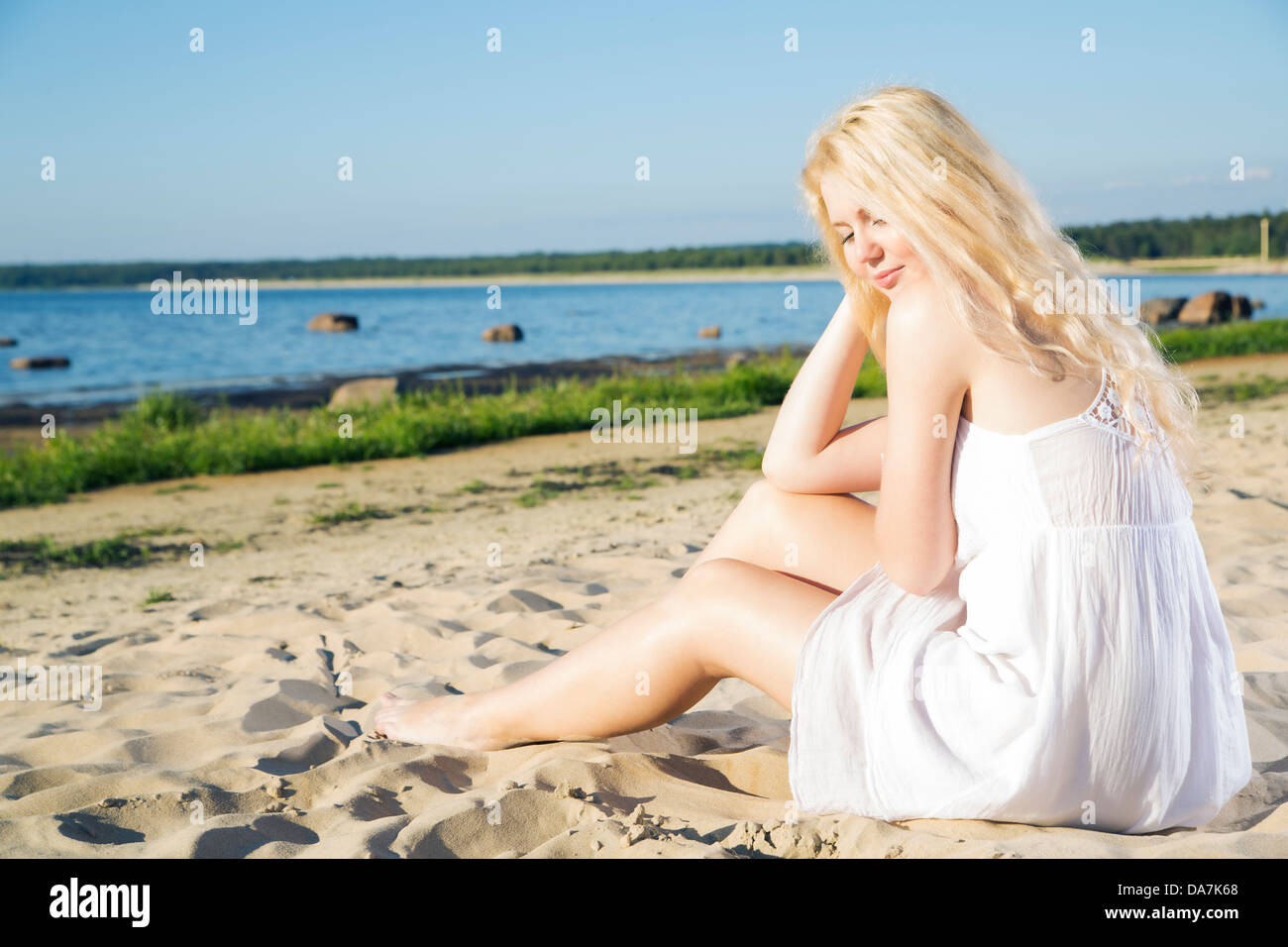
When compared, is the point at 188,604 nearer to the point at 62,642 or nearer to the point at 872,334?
the point at 62,642

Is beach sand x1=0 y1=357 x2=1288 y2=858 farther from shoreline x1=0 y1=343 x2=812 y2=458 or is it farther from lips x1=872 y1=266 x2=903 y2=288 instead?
shoreline x1=0 y1=343 x2=812 y2=458

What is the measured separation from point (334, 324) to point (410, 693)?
40082 mm

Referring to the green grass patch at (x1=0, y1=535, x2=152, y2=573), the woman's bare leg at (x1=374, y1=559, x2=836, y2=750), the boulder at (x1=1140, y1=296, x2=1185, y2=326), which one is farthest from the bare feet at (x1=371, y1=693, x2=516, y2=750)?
the boulder at (x1=1140, y1=296, x2=1185, y2=326)

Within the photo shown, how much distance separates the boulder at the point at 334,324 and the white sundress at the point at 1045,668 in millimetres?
40917

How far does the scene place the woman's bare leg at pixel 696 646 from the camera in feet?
7.44

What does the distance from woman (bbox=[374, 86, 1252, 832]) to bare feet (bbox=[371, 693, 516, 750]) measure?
81cm

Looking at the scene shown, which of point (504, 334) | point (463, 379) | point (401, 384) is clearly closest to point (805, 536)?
point (401, 384)

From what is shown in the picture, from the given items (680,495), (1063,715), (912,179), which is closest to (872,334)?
(912,179)

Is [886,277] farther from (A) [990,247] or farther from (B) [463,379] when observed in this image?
(B) [463,379]

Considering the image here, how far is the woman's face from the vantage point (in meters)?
2.14

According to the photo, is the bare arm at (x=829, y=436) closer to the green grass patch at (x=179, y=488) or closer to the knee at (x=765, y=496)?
the knee at (x=765, y=496)

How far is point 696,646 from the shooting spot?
2342mm

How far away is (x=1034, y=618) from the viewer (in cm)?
197
